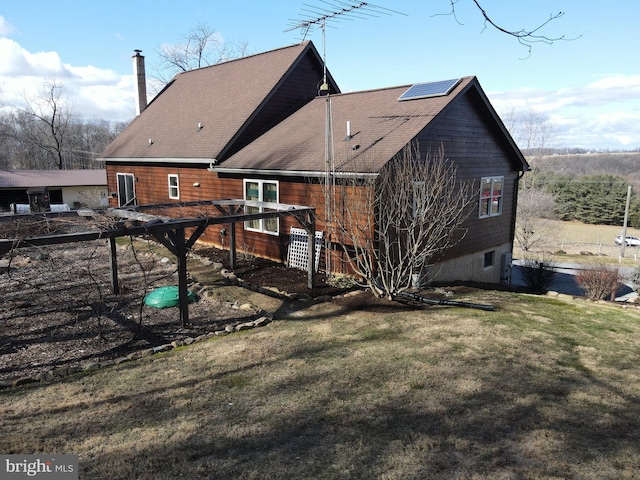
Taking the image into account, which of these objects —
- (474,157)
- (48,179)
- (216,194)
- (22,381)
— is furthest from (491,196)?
(48,179)

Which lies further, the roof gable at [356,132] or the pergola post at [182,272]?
Result: the roof gable at [356,132]

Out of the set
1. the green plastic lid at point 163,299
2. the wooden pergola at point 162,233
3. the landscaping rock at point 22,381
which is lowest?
the landscaping rock at point 22,381

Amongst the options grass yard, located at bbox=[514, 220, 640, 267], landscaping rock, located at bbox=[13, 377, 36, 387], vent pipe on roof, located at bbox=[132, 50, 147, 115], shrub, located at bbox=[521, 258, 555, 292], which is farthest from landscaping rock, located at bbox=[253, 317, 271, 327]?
grass yard, located at bbox=[514, 220, 640, 267]

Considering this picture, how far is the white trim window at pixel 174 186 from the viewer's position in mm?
17406

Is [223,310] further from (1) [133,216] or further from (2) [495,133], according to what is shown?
(2) [495,133]

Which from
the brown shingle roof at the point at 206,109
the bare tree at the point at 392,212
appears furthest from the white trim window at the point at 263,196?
the bare tree at the point at 392,212

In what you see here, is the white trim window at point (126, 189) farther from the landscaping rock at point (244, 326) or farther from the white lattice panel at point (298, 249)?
the landscaping rock at point (244, 326)

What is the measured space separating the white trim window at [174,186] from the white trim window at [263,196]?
4.27 meters

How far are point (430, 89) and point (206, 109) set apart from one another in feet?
32.3

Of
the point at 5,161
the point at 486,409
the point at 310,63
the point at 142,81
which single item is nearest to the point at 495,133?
the point at 310,63

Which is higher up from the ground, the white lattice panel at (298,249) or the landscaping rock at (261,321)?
the white lattice panel at (298,249)

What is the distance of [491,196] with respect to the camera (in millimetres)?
14773

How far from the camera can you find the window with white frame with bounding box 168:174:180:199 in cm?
1742

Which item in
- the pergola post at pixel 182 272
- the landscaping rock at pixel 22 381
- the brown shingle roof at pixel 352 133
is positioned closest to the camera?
the landscaping rock at pixel 22 381
